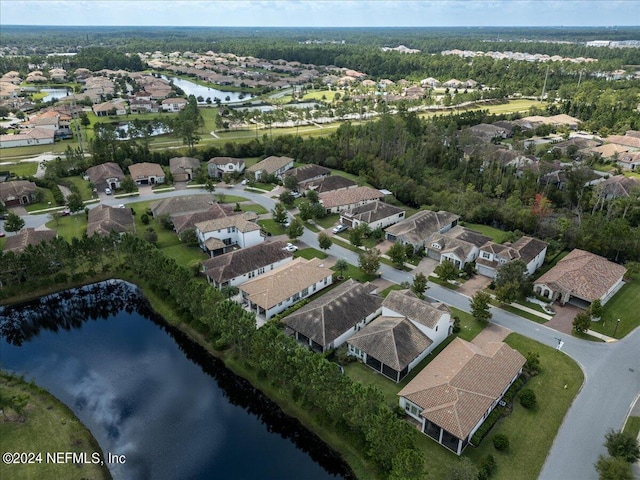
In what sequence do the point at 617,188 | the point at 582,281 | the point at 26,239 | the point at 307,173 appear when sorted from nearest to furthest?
the point at 582,281 → the point at 26,239 → the point at 617,188 → the point at 307,173

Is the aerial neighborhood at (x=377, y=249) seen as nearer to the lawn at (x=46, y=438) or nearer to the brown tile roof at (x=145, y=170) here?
the brown tile roof at (x=145, y=170)

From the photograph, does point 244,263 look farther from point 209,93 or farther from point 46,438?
point 209,93

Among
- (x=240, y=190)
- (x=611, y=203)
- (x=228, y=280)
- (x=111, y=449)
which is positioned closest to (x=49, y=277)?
(x=228, y=280)

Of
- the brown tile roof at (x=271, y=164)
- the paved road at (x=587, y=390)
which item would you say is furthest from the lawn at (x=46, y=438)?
the brown tile roof at (x=271, y=164)

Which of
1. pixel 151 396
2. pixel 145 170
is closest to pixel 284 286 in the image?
pixel 151 396

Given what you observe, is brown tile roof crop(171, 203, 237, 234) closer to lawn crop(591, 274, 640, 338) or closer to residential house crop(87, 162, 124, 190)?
residential house crop(87, 162, 124, 190)

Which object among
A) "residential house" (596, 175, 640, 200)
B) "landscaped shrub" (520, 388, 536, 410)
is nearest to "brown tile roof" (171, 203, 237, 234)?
"landscaped shrub" (520, 388, 536, 410)
